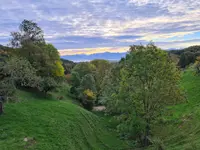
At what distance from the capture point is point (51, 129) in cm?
3191

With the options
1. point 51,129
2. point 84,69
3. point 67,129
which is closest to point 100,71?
point 84,69

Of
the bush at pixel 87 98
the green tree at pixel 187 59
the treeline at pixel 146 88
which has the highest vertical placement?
the green tree at pixel 187 59

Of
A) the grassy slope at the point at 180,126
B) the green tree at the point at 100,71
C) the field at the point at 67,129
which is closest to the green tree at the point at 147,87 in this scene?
the field at the point at 67,129

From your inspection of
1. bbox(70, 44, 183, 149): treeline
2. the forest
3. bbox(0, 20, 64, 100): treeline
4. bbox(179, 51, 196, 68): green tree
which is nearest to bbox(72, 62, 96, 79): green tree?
bbox(0, 20, 64, 100): treeline

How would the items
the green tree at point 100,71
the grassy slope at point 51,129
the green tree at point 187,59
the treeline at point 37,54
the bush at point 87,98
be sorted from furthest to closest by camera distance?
the green tree at point 187,59, the green tree at point 100,71, the bush at point 87,98, the treeline at point 37,54, the grassy slope at point 51,129

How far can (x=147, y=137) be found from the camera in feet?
96.0

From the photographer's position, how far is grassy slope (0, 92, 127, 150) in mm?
28266

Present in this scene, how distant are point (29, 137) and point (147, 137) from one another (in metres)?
14.6

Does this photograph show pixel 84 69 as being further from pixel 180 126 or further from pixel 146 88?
pixel 146 88

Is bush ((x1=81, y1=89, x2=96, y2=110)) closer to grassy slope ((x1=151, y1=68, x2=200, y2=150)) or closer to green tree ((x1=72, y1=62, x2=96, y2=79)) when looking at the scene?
green tree ((x1=72, y1=62, x2=96, y2=79))

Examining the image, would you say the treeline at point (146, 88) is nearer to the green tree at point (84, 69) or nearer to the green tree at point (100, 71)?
the green tree at point (100, 71)

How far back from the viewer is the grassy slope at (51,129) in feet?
92.7

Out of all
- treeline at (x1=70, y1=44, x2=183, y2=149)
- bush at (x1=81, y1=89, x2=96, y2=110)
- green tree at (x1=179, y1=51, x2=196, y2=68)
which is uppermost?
green tree at (x1=179, y1=51, x2=196, y2=68)

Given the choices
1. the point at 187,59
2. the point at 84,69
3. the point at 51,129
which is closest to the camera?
the point at 51,129
